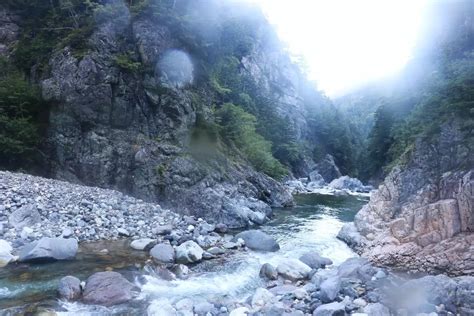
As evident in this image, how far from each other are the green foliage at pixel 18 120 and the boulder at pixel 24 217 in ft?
26.6

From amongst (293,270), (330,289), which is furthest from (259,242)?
(330,289)

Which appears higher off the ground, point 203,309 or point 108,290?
point 108,290

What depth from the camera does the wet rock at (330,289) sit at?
10.5m

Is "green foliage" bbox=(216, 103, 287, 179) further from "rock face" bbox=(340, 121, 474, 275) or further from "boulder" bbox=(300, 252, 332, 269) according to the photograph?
"boulder" bbox=(300, 252, 332, 269)

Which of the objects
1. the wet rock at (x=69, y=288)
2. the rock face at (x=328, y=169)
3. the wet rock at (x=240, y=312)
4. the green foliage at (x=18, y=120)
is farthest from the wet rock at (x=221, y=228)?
the rock face at (x=328, y=169)

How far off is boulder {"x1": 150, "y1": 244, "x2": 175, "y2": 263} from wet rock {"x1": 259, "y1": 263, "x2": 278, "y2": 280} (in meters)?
3.42

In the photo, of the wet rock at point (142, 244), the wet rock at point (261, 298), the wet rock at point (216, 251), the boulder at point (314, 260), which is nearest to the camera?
the wet rock at point (261, 298)

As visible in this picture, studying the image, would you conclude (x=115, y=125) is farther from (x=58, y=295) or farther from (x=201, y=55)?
(x=58, y=295)

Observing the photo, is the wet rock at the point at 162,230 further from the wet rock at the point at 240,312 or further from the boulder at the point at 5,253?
the wet rock at the point at 240,312

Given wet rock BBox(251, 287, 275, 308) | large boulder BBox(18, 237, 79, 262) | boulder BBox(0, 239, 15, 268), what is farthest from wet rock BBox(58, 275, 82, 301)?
wet rock BBox(251, 287, 275, 308)

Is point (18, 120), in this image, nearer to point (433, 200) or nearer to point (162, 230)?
point (162, 230)

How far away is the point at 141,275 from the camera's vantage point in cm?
1166

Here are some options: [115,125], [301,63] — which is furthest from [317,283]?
[301,63]

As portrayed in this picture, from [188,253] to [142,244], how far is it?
6.94 feet
